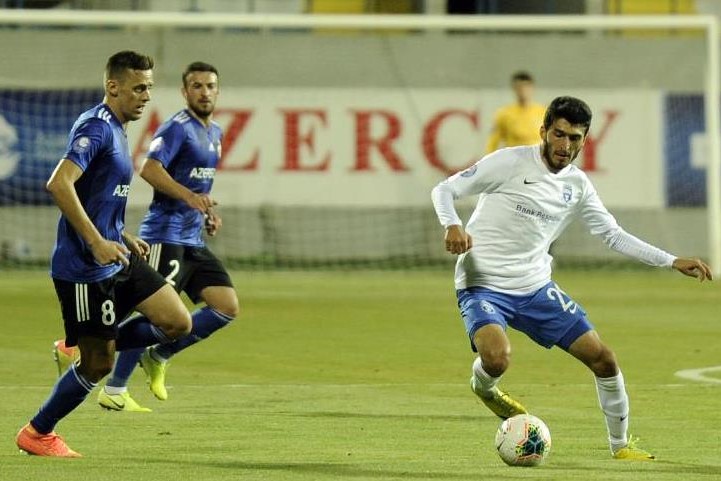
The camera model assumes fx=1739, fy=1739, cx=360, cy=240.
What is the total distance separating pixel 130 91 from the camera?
8.49 metres

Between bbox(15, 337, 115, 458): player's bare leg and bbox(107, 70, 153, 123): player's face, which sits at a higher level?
bbox(107, 70, 153, 123): player's face

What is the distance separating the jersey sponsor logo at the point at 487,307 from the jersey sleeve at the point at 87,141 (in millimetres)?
2065

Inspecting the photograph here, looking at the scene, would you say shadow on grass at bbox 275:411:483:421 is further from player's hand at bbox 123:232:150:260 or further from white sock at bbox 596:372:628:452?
player's hand at bbox 123:232:150:260

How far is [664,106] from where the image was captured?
81.0ft

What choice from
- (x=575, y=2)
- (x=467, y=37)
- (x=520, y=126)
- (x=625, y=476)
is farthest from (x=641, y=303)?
(x=625, y=476)

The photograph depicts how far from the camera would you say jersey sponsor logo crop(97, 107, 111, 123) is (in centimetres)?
838

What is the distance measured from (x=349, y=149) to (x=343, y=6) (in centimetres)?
391

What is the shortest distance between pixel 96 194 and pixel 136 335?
1577mm

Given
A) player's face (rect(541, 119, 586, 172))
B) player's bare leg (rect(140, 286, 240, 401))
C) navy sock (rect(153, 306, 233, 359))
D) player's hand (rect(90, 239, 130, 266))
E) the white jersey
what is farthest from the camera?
navy sock (rect(153, 306, 233, 359))

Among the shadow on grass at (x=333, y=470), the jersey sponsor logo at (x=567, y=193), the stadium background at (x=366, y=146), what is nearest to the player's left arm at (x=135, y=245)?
the shadow on grass at (x=333, y=470)

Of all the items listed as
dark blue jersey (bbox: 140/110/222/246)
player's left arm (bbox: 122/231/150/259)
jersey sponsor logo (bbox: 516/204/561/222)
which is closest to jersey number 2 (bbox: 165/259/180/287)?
dark blue jersey (bbox: 140/110/222/246)

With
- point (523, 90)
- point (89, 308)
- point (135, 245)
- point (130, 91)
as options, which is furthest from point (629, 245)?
point (523, 90)

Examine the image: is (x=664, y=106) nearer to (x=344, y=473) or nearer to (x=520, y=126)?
(x=520, y=126)

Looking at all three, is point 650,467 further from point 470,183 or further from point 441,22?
point 441,22
